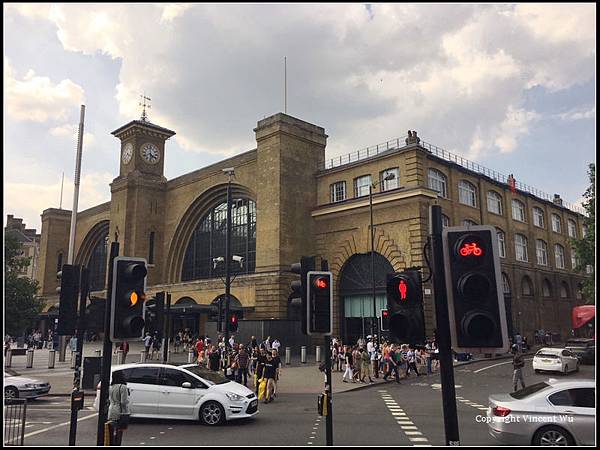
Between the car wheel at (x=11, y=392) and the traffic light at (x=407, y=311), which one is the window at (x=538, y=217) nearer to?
the car wheel at (x=11, y=392)

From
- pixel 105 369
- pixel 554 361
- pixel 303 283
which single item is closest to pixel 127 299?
pixel 105 369

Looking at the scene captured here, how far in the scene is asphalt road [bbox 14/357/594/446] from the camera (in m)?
11.1

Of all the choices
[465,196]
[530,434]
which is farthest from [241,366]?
[465,196]

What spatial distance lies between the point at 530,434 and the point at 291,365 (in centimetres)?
2164

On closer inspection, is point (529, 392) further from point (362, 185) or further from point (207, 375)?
point (362, 185)

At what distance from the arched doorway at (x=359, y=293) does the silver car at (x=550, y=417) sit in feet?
87.5

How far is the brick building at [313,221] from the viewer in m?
37.8

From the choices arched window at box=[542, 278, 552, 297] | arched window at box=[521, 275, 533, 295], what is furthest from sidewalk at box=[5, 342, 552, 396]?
arched window at box=[542, 278, 552, 297]

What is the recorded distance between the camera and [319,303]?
32.9 ft

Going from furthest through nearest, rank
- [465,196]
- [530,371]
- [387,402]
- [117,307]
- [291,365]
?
[465,196] < [291,365] < [530,371] < [387,402] < [117,307]

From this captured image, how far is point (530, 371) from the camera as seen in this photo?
27453 millimetres

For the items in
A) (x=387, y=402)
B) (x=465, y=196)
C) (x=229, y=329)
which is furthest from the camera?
Answer: (x=465, y=196)

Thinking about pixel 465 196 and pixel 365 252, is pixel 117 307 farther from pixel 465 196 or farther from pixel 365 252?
pixel 465 196

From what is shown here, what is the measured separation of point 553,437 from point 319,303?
504cm
